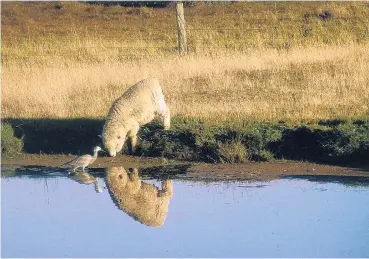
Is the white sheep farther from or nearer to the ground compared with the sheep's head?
farther from the ground

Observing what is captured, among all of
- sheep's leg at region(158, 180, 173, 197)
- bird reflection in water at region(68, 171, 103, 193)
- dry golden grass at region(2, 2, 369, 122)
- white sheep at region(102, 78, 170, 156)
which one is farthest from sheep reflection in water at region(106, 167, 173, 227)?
dry golden grass at region(2, 2, 369, 122)

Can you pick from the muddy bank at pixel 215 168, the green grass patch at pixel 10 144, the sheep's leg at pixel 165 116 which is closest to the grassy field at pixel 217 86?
the green grass patch at pixel 10 144

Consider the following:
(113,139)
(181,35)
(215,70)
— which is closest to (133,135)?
(113,139)

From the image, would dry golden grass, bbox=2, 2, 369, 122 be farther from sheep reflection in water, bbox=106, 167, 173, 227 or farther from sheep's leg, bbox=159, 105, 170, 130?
sheep reflection in water, bbox=106, 167, 173, 227

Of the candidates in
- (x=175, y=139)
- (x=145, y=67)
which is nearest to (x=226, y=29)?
(x=145, y=67)

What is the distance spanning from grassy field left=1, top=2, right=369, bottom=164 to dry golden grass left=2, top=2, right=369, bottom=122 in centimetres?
3

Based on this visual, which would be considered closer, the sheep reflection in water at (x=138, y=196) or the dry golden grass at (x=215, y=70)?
the sheep reflection in water at (x=138, y=196)

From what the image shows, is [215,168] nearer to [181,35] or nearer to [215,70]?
[215,70]

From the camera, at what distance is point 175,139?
12719mm

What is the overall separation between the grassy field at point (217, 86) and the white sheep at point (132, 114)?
32 cm

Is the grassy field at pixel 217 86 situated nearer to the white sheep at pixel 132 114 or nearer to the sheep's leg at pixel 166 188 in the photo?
the white sheep at pixel 132 114

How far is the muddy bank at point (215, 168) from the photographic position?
38.0 feet

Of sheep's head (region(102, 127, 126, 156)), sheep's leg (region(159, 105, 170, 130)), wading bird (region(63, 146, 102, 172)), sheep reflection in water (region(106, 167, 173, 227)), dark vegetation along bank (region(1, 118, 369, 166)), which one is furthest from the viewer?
sheep's leg (region(159, 105, 170, 130))

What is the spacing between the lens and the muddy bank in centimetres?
1157
